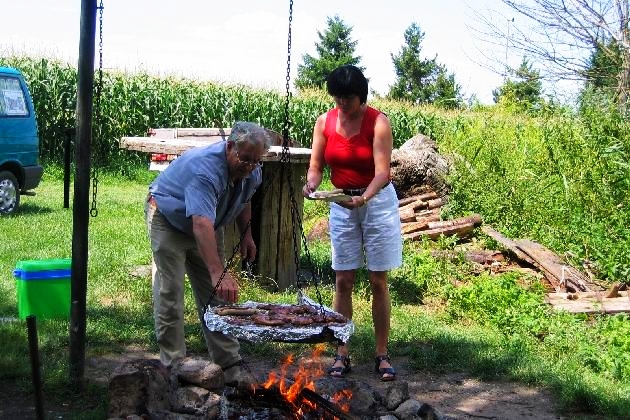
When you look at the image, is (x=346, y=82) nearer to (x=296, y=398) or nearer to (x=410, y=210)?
(x=296, y=398)

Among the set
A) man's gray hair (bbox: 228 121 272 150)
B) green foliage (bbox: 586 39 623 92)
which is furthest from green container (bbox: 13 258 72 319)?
green foliage (bbox: 586 39 623 92)

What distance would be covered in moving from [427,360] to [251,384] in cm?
193

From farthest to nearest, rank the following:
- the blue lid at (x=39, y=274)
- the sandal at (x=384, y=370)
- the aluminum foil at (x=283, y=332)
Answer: the blue lid at (x=39, y=274) → the sandal at (x=384, y=370) → the aluminum foil at (x=283, y=332)

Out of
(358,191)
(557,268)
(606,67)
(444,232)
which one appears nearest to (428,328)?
(358,191)

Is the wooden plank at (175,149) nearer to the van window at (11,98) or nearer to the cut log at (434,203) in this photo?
the cut log at (434,203)

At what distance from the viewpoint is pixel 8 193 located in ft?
42.1

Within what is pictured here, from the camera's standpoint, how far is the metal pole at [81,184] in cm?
511

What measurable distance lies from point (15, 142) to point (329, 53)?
5393 cm

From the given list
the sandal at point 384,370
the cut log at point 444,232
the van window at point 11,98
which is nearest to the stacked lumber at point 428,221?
the cut log at point 444,232

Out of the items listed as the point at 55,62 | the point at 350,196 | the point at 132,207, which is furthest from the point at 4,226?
the point at 55,62

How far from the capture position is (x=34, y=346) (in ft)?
13.0

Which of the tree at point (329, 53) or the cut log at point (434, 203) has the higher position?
the tree at point (329, 53)

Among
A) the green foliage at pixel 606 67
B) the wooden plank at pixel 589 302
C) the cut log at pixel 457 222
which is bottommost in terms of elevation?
the wooden plank at pixel 589 302

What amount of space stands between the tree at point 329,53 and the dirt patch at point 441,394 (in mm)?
58428
